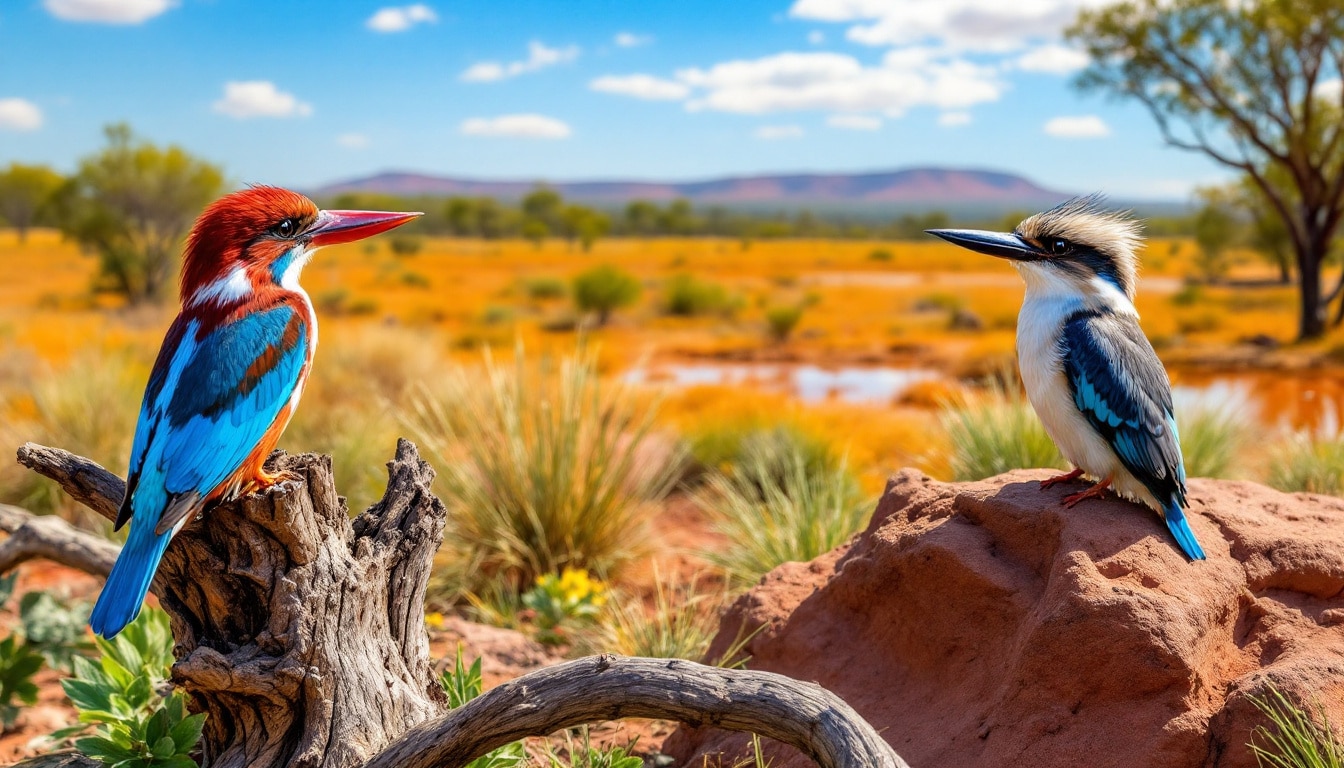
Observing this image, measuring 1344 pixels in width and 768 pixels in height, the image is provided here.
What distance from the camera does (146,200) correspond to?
101ft

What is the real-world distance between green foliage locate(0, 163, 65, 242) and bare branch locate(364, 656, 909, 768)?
71.4 metres

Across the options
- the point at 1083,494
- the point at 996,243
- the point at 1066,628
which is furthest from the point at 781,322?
the point at 1066,628

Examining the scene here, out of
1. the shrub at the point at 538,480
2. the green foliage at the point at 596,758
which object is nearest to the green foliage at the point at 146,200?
the shrub at the point at 538,480

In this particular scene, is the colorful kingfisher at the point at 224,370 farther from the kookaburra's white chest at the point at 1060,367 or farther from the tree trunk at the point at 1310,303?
the tree trunk at the point at 1310,303

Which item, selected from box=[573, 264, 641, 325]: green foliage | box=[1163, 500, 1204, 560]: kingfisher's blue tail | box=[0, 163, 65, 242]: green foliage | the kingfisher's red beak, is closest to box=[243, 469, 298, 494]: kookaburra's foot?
the kingfisher's red beak

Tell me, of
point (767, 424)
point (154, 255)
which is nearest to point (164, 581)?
point (767, 424)

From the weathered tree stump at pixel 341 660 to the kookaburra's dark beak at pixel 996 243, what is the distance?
1.54 meters

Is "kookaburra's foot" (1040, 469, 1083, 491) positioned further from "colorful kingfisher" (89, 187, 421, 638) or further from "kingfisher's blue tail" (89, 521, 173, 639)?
"kingfisher's blue tail" (89, 521, 173, 639)

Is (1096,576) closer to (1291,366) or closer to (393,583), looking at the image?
(393,583)

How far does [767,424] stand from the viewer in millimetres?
10562

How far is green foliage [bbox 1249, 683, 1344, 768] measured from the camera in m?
2.87

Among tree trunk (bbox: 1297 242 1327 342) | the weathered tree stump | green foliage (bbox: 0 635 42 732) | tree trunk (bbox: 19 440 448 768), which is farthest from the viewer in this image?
tree trunk (bbox: 1297 242 1327 342)

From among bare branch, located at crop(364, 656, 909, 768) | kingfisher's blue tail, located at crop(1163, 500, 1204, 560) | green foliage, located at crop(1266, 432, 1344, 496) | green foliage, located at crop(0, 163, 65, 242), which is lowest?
green foliage, located at crop(1266, 432, 1344, 496)

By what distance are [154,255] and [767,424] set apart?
96.4 feet
